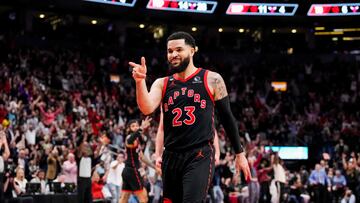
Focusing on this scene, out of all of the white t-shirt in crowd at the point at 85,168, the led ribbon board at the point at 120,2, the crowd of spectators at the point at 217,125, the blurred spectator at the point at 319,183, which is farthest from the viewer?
the led ribbon board at the point at 120,2

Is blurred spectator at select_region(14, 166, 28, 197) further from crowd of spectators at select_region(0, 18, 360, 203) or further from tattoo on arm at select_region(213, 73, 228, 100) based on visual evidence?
tattoo on arm at select_region(213, 73, 228, 100)

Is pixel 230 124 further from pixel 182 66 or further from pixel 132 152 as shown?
pixel 132 152

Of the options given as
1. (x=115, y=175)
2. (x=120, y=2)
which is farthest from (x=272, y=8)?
(x=115, y=175)

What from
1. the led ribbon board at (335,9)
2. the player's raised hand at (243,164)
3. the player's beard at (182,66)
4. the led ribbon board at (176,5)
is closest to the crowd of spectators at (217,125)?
the led ribbon board at (176,5)

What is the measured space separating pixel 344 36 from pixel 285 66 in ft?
14.0

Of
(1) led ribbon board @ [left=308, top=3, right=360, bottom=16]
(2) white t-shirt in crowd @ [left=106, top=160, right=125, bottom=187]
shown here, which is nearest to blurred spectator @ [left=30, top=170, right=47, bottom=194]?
(2) white t-shirt in crowd @ [left=106, top=160, right=125, bottom=187]

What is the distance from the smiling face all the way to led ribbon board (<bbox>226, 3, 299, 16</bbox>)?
2548cm

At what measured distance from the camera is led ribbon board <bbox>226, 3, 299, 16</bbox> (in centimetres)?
3216

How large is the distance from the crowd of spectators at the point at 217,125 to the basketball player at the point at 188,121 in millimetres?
9413

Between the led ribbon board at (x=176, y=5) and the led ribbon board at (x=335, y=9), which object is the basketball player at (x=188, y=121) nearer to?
the led ribbon board at (x=176, y=5)

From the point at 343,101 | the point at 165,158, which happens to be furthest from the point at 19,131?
the point at 343,101

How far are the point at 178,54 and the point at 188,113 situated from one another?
2.02ft

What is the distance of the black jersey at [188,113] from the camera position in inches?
279

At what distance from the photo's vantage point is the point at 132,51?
118ft
